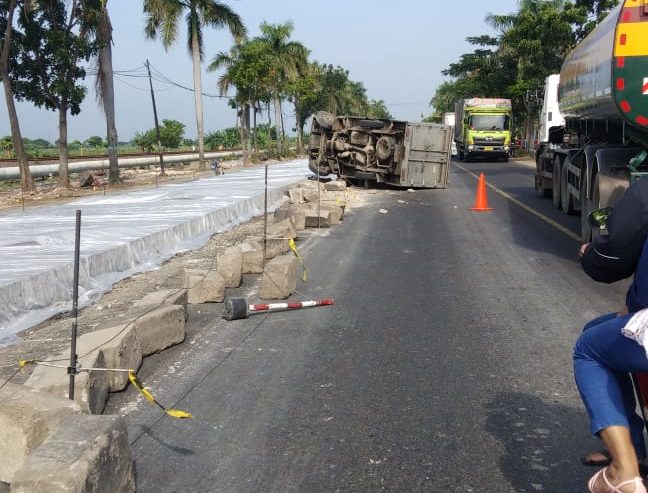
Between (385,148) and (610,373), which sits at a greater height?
(385,148)

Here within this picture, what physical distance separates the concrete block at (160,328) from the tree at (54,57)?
20535 millimetres

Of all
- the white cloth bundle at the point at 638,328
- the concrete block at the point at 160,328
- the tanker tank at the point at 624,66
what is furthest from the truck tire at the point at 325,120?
the white cloth bundle at the point at 638,328

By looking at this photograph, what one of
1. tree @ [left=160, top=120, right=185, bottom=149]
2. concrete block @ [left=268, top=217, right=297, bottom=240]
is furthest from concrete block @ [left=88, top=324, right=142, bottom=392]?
tree @ [left=160, top=120, right=185, bottom=149]

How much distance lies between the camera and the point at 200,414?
4543mm

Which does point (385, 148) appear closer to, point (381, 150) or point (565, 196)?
point (381, 150)

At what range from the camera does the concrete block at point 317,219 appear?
14102 mm

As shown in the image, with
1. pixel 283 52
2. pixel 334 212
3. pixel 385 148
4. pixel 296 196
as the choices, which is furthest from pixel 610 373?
pixel 283 52

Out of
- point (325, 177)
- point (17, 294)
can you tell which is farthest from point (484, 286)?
point (325, 177)

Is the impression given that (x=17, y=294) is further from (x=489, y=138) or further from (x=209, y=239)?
(x=489, y=138)

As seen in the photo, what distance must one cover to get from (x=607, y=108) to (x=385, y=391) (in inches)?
265

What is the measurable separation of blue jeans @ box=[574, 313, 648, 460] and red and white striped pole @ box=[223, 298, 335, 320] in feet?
14.5

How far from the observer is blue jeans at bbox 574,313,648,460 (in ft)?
8.63

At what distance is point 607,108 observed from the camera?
978 centimetres

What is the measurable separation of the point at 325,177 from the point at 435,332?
19470 mm
